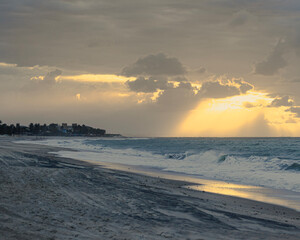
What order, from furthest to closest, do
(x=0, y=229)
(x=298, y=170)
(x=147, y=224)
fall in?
1. (x=298, y=170)
2. (x=147, y=224)
3. (x=0, y=229)

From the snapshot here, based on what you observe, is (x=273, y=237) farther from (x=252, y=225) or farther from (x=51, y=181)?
(x=51, y=181)

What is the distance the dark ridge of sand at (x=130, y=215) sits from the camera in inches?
363

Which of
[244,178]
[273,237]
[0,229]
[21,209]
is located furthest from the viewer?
[244,178]

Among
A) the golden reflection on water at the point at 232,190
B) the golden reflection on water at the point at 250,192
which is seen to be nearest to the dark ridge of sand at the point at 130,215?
the golden reflection on water at the point at 250,192

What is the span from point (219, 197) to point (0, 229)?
421 inches

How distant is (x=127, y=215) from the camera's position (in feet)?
37.4

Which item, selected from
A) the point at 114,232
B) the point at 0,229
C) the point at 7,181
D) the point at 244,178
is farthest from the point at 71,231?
the point at 244,178

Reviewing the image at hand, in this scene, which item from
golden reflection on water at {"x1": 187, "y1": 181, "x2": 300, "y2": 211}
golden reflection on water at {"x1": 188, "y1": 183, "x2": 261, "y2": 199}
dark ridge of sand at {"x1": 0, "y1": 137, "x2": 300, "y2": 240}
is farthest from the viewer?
golden reflection on water at {"x1": 188, "y1": 183, "x2": 261, "y2": 199}

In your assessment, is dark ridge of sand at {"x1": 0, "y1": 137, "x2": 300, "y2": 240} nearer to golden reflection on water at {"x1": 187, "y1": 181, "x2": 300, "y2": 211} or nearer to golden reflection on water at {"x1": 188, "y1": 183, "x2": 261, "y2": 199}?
golden reflection on water at {"x1": 187, "y1": 181, "x2": 300, "y2": 211}

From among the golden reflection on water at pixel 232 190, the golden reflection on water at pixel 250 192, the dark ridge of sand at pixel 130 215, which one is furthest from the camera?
the golden reflection on water at pixel 232 190

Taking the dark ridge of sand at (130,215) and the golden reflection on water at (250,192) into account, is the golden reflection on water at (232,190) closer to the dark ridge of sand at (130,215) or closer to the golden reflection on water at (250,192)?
the golden reflection on water at (250,192)

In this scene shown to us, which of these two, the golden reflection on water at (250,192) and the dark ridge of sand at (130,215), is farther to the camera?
the golden reflection on water at (250,192)

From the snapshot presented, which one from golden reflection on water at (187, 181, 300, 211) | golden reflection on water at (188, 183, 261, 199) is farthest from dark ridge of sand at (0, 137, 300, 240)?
golden reflection on water at (188, 183, 261, 199)

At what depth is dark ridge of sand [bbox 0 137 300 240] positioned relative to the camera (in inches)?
363
